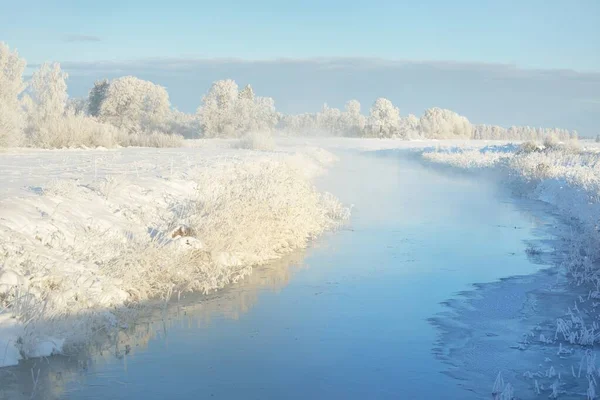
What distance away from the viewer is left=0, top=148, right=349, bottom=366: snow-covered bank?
26.0 feet

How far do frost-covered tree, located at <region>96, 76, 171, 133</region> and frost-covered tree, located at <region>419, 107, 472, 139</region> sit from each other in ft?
164

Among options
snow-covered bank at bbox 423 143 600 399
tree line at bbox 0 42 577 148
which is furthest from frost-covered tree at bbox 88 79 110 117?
snow-covered bank at bbox 423 143 600 399

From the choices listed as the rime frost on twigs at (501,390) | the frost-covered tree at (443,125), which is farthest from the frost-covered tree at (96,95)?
the rime frost on twigs at (501,390)

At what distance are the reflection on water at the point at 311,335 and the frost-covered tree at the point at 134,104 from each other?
51634 mm

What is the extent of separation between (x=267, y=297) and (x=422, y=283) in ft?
9.13

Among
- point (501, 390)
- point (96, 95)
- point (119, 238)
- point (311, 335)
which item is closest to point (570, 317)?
point (501, 390)

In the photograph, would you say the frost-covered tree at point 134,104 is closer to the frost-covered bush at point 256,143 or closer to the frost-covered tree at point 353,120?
the frost-covered bush at point 256,143

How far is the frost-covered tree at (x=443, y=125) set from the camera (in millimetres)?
108562

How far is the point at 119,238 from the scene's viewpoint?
1071 centimetres

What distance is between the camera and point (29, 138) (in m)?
28.9

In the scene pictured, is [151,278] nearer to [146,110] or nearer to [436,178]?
[436,178]

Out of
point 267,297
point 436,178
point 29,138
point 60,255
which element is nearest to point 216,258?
point 267,297

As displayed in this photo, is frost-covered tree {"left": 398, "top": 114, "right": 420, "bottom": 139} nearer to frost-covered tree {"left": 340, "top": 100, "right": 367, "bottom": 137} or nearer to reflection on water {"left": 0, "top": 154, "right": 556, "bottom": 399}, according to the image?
frost-covered tree {"left": 340, "top": 100, "right": 367, "bottom": 137}

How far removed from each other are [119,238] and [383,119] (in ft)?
315
